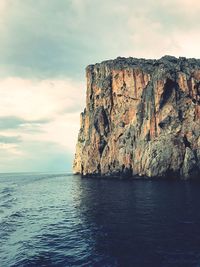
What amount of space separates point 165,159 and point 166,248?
7644 cm

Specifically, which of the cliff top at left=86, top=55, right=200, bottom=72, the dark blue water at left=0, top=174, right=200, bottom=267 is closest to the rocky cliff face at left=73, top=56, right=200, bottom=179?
the cliff top at left=86, top=55, right=200, bottom=72

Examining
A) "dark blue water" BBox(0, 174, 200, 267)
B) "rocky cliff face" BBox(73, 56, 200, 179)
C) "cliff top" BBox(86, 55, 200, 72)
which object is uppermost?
"cliff top" BBox(86, 55, 200, 72)

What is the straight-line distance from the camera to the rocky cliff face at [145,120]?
353ft

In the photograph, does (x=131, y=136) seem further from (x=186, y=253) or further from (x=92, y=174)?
(x=186, y=253)

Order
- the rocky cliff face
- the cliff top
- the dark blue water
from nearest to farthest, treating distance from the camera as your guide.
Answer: the dark blue water, the rocky cliff face, the cliff top

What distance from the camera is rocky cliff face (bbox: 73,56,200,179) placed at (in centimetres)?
10756

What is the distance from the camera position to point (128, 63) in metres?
139

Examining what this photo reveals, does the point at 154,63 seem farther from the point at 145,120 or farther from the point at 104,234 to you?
the point at 104,234

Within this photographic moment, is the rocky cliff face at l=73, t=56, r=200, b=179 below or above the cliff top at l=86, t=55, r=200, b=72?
below

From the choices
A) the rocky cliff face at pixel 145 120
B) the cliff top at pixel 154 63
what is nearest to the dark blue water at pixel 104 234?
the rocky cliff face at pixel 145 120

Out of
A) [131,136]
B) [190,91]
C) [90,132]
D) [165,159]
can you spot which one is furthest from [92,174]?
[190,91]

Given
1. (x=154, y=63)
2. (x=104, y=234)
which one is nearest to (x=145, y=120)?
(x=154, y=63)

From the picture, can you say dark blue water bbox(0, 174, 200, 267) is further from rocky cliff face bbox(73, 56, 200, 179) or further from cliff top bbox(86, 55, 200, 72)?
cliff top bbox(86, 55, 200, 72)

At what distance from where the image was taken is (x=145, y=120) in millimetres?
120562
